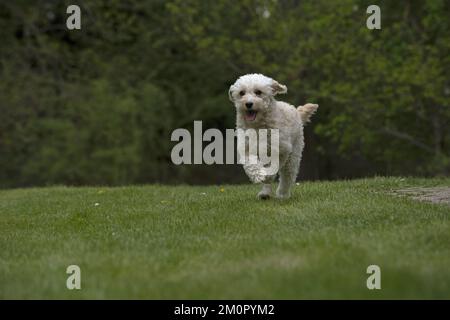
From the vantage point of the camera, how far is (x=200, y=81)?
25.7 metres

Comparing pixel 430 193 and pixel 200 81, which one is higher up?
pixel 200 81

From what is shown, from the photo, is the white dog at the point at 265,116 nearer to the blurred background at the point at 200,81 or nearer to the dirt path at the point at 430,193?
the dirt path at the point at 430,193

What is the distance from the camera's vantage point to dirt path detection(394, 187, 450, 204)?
9.23 m

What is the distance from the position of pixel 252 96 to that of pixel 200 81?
16.8m

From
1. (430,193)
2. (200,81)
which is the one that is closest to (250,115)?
(430,193)

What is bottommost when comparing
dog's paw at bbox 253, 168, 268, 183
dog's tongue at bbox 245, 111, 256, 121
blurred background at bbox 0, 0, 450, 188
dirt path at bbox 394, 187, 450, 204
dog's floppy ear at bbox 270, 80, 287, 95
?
dirt path at bbox 394, 187, 450, 204

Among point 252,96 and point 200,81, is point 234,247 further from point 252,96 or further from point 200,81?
point 200,81

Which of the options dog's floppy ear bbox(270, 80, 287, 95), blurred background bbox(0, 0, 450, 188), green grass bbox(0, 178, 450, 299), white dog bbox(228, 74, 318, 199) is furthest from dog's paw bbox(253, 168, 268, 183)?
blurred background bbox(0, 0, 450, 188)

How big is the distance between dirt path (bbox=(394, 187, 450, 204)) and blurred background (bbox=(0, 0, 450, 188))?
848 centimetres

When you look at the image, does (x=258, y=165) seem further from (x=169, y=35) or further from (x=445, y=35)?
(x=169, y=35)

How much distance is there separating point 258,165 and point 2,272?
11.3ft

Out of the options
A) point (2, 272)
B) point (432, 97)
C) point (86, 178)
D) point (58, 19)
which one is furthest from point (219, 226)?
point (58, 19)

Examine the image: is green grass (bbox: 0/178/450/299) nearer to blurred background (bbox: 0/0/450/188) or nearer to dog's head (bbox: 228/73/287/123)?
dog's head (bbox: 228/73/287/123)
